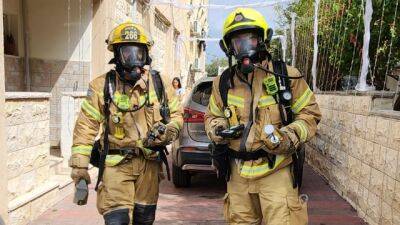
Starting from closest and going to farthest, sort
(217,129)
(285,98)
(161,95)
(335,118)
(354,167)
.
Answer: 1. (285,98)
2. (217,129)
3. (161,95)
4. (354,167)
5. (335,118)

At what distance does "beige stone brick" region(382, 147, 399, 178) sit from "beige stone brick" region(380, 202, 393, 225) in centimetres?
31

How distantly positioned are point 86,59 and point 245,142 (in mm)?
6084

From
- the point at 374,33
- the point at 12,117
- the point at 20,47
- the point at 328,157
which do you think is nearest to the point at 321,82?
the point at 374,33

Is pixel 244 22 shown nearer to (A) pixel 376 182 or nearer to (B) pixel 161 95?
(B) pixel 161 95

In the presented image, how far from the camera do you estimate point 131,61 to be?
3.56 metres

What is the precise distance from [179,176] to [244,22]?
4.04m

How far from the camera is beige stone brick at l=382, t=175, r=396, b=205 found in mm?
4364

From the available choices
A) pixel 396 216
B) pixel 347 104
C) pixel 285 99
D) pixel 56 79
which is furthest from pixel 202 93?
pixel 285 99

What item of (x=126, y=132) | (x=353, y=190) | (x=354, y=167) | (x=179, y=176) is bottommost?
(x=179, y=176)

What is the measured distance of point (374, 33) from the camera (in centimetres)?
763

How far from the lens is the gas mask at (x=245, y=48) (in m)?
3.07

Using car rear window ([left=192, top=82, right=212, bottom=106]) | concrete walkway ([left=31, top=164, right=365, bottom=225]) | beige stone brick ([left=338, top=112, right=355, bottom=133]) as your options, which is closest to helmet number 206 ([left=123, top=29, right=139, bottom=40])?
concrete walkway ([left=31, top=164, right=365, bottom=225])

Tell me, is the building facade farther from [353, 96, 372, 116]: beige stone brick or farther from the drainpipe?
[353, 96, 372, 116]: beige stone brick

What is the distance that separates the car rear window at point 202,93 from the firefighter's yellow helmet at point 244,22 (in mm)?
3269
